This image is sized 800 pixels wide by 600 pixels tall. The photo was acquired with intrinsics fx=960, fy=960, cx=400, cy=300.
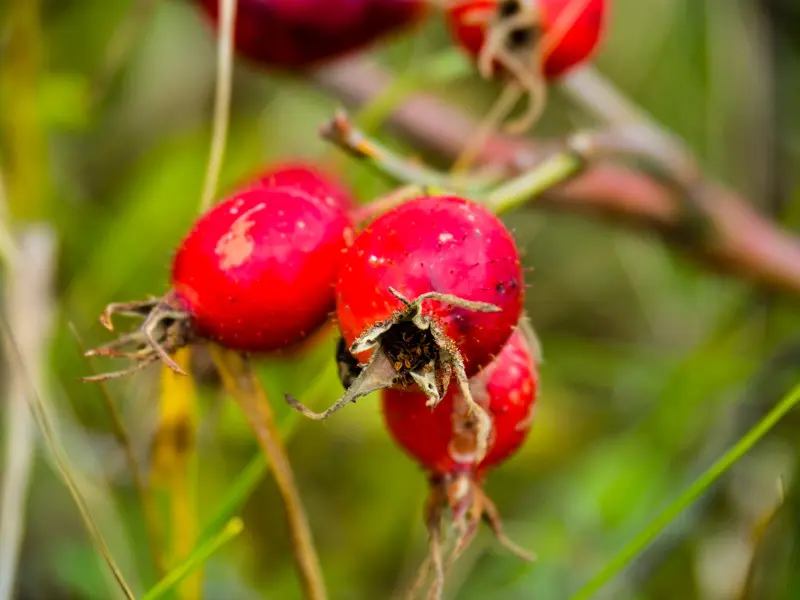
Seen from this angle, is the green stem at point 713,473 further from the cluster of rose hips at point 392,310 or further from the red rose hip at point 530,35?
the red rose hip at point 530,35

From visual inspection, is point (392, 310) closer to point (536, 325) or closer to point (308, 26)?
point (308, 26)

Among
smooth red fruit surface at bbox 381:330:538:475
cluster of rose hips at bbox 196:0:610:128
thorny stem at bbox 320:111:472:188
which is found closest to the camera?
smooth red fruit surface at bbox 381:330:538:475

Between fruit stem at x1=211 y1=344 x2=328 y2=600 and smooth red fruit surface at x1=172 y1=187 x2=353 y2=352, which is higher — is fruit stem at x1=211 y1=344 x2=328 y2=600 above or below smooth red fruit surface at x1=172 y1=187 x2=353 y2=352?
below

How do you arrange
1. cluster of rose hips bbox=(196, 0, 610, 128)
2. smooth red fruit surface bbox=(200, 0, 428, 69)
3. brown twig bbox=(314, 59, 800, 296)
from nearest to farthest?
cluster of rose hips bbox=(196, 0, 610, 128), smooth red fruit surface bbox=(200, 0, 428, 69), brown twig bbox=(314, 59, 800, 296)

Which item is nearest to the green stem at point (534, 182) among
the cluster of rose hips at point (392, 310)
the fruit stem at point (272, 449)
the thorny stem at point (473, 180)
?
the thorny stem at point (473, 180)

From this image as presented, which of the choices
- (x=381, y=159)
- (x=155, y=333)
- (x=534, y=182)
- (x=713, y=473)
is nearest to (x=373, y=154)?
(x=381, y=159)

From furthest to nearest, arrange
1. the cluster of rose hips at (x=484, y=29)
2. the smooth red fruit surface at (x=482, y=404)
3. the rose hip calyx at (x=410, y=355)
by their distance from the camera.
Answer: the cluster of rose hips at (x=484, y=29) → the smooth red fruit surface at (x=482, y=404) → the rose hip calyx at (x=410, y=355)

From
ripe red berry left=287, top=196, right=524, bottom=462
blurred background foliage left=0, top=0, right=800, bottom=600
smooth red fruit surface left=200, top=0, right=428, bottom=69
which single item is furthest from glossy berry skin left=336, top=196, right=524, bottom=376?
smooth red fruit surface left=200, top=0, right=428, bottom=69

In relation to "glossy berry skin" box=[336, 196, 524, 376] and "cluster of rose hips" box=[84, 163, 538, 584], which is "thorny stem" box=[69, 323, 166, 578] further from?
"glossy berry skin" box=[336, 196, 524, 376]
